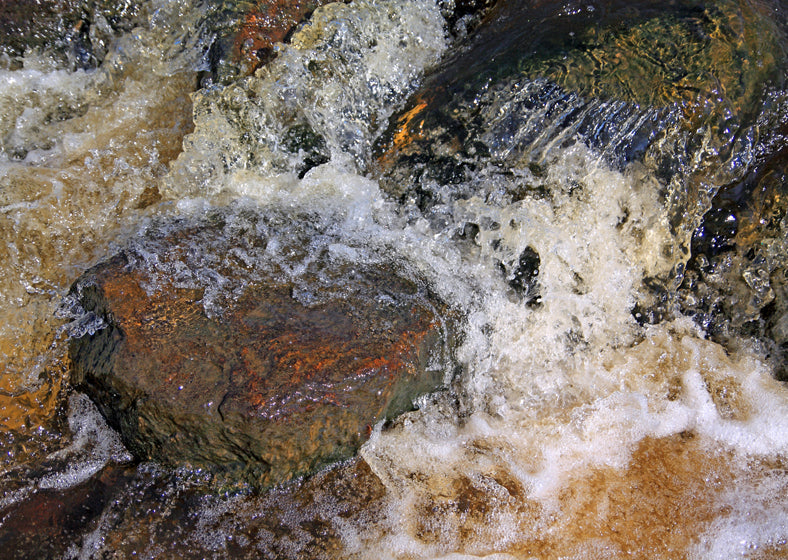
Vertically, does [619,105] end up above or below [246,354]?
above

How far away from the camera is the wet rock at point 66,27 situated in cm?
282

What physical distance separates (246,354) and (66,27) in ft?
6.84

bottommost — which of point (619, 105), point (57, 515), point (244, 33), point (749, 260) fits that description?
point (57, 515)

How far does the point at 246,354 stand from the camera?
208 cm

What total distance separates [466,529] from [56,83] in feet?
9.40

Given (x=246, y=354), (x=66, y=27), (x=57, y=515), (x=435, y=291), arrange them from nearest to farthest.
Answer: (x=57, y=515) < (x=246, y=354) < (x=435, y=291) < (x=66, y=27)

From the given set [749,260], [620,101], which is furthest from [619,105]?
[749,260]

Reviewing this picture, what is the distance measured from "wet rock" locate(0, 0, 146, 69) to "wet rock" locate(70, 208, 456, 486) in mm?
1281

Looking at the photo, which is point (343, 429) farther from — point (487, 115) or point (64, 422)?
point (487, 115)

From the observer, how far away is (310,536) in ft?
6.47

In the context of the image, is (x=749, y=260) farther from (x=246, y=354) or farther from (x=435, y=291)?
(x=246, y=354)

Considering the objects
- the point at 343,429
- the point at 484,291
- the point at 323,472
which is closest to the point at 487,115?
the point at 484,291

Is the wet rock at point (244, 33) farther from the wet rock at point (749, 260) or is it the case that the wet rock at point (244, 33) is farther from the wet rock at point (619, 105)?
the wet rock at point (749, 260)

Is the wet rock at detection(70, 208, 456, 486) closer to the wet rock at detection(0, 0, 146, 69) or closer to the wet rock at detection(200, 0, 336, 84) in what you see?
the wet rock at detection(200, 0, 336, 84)
